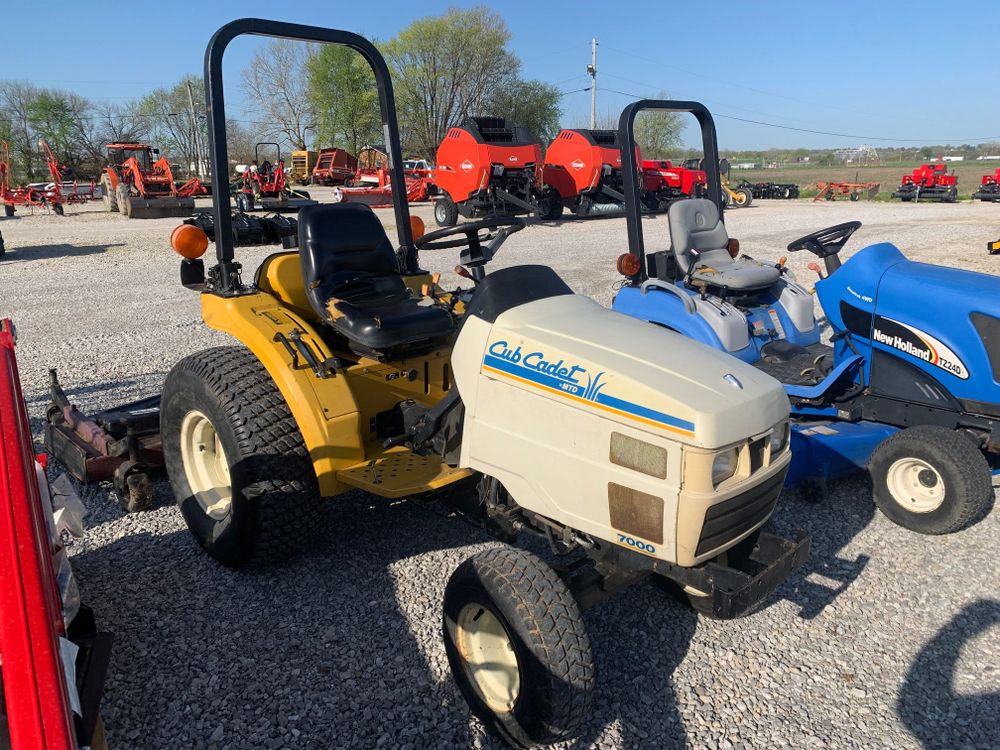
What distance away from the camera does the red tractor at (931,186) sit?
24438 mm

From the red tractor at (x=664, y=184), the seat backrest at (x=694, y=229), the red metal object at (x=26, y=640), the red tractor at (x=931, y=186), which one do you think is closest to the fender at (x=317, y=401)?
the red metal object at (x=26, y=640)

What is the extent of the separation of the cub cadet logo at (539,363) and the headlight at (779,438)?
574mm

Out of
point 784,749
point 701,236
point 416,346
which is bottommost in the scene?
point 784,749

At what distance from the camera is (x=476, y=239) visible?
9.75 feet

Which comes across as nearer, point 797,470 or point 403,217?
point 797,470

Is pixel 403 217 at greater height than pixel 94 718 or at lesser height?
greater

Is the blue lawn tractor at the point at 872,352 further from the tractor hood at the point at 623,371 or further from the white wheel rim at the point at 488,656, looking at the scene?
the white wheel rim at the point at 488,656

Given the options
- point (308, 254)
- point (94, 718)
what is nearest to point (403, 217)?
point (308, 254)

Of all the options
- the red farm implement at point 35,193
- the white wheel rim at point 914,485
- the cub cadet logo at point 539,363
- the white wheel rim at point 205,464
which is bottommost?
the white wheel rim at point 914,485

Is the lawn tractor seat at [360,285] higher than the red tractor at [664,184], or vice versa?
the red tractor at [664,184]

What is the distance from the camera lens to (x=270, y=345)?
9.00 feet

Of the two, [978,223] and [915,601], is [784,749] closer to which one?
[915,601]

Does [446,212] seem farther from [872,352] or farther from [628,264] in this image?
[872,352]

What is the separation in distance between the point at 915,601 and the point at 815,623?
0.47 metres
